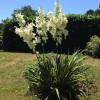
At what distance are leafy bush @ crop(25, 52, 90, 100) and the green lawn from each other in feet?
1.74

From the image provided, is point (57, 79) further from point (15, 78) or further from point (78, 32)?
point (78, 32)

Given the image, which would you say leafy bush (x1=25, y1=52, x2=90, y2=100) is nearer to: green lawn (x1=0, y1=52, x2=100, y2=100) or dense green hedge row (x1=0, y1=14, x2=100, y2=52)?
green lawn (x1=0, y1=52, x2=100, y2=100)

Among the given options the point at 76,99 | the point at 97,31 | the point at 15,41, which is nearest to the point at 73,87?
the point at 76,99

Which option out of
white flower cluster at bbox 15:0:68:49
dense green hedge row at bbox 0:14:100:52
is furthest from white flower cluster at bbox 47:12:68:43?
dense green hedge row at bbox 0:14:100:52

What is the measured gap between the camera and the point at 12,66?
19000mm

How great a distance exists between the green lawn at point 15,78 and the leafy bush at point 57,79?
1.74ft

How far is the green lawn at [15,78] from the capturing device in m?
13.3

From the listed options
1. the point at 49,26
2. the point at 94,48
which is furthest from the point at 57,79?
the point at 94,48

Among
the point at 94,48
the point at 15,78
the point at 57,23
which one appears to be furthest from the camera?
the point at 94,48

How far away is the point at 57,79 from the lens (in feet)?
41.2

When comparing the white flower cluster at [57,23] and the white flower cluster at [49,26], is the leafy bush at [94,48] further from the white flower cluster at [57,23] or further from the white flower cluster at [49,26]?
the white flower cluster at [57,23]

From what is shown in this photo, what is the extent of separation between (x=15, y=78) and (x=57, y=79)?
3757 mm

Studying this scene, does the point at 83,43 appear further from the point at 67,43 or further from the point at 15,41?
the point at 15,41

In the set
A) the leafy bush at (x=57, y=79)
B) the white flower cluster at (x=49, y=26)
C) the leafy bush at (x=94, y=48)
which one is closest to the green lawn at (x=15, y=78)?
the leafy bush at (x=57, y=79)
